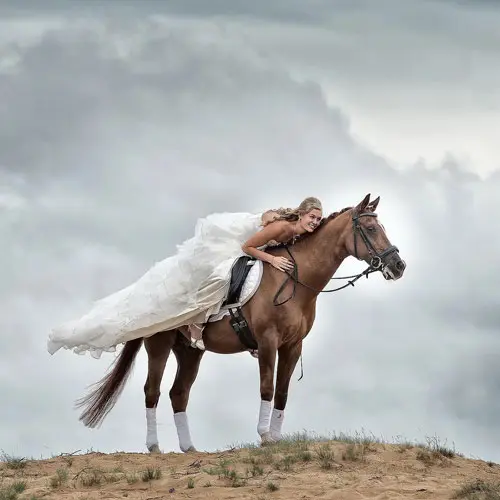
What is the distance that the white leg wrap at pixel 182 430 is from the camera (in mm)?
18328

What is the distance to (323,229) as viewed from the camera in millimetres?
17297

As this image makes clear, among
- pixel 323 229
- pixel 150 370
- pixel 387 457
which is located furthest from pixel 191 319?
pixel 387 457

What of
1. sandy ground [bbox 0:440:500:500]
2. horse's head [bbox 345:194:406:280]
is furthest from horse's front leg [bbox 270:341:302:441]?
horse's head [bbox 345:194:406:280]

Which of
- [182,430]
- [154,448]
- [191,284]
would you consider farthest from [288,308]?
[154,448]

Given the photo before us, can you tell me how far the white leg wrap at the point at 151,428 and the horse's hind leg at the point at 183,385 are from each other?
34 centimetres

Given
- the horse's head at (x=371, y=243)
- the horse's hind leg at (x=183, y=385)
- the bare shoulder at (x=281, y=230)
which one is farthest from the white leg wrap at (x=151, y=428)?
the horse's head at (x=371, y=243)

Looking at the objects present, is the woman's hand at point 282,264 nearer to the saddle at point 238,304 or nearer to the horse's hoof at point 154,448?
the saddle at point 238,304

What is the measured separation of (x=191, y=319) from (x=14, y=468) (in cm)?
309

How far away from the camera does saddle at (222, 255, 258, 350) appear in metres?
17.3

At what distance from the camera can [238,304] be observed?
56.9ft

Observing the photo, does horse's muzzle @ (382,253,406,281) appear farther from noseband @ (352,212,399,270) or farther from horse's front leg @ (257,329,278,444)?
horse's front leg @ (257,329,278,444)

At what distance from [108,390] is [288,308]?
11.0 ft

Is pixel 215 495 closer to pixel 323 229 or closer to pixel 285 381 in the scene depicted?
pixel 285 381

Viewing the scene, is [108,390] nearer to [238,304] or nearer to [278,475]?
[238,304]
